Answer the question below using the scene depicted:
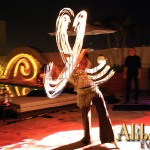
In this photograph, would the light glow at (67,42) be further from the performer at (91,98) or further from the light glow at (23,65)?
the light glow at (23,65)

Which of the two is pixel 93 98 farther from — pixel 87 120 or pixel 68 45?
pixel 68 45

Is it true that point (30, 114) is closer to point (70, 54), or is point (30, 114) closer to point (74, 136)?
point (74, 136)

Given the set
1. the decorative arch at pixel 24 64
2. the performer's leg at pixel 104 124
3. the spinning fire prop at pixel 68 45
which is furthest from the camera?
the decorative arch at pixel 24 64

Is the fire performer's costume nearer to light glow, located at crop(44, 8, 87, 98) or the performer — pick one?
the performer

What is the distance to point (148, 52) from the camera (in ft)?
46.9

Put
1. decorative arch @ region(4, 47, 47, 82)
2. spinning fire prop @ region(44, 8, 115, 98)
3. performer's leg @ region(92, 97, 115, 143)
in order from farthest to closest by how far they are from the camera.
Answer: decorative arch @ region(4, 47, 47, 82) < spinning fire prop @ region(44, 8, 115, 98) < performer's leg @ region(92, 97, 115, 143)

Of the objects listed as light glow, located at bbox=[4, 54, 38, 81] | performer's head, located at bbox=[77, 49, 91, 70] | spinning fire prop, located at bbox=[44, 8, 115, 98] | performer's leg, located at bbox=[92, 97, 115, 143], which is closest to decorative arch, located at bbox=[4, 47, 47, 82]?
light glow, located at bbox=[4, 54, 38, 81]

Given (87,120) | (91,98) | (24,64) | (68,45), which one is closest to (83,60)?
(91,98)

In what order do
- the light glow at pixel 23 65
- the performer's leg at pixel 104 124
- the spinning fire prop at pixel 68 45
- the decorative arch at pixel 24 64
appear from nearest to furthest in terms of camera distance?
the performer's leg at pixel 104 124, the spinning fire prop at pixel 68 45, the decorative arch at pixel 24 64, the light glow at pixel 23 65

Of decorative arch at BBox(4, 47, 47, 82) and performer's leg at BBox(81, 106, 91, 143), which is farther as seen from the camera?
decorative arch at BBox(4, 47, 47, 82)

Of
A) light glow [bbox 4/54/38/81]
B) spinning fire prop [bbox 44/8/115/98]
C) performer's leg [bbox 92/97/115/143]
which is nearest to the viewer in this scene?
performer's leg [bbox 92/97/115/143]

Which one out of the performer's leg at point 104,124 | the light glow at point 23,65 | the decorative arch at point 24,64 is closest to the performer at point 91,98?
the performer's leg at point 104,124

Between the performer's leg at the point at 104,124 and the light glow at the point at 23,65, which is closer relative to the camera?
the performer's leg at the point at 104,124

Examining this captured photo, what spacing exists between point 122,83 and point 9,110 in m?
6.16
